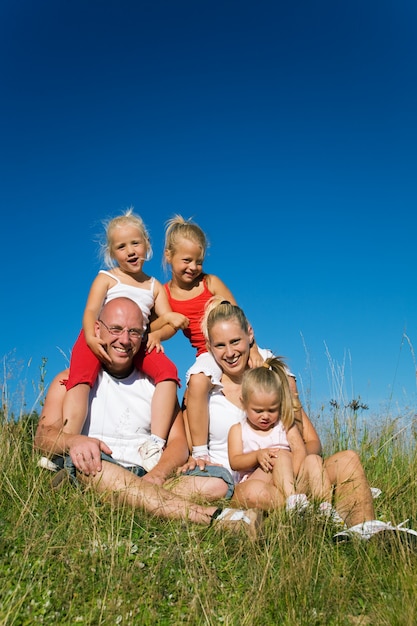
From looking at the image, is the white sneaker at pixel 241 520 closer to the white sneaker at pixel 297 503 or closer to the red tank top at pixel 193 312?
the white sneaker at pixel 297 503

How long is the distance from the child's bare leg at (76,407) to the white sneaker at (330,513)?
2274 millimetres

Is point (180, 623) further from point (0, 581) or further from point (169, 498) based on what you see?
point (169, 498)

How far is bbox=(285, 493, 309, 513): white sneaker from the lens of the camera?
15.5 feet

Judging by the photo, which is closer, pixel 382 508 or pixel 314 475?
pixel 314 475

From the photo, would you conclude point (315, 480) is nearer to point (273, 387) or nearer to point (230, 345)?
point (273, 387)

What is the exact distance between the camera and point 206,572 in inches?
167

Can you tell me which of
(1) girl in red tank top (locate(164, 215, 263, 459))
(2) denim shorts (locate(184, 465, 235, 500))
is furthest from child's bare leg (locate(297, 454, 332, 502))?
(1) girl in red tank top (locate(164, 215, 263, 459))

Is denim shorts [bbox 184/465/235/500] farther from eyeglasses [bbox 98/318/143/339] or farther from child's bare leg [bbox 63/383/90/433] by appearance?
eyeglasses [bbox 98/318/143/339]

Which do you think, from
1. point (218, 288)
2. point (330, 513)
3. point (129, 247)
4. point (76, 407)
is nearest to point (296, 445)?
point (330, 513)

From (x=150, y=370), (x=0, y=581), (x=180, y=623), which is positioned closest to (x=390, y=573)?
(x=180, y=623)

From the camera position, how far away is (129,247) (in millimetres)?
6844

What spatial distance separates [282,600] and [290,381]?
2.47m

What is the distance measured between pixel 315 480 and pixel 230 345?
159 centimetres

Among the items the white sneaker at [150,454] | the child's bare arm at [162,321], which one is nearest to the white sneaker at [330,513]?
the white sneaker at [150,454]
